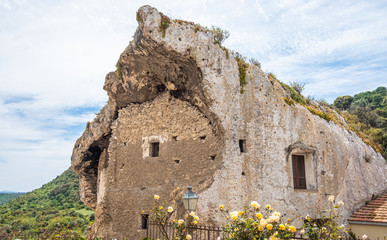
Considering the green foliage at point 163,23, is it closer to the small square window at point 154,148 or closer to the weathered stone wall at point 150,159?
the weathered stone wall at point 150,159

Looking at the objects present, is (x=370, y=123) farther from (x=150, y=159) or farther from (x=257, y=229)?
(x=257, y=229)

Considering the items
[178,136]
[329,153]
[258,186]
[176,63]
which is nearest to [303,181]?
[329,153]

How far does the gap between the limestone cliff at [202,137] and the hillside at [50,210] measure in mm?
11212

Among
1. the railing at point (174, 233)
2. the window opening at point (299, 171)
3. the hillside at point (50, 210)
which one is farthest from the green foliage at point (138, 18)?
the hillside at point (50, 210)

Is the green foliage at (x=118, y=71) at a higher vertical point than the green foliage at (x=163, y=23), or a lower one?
lower

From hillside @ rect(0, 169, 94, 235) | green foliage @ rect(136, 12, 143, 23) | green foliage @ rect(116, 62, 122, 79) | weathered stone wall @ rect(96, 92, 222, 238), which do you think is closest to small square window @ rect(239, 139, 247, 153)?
weathered stone wall @ rect(96, 92, 222, 238)

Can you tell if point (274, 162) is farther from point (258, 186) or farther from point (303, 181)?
point (303, 181)

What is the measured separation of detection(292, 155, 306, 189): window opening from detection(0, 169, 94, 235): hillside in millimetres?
14667

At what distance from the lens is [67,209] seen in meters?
29.6

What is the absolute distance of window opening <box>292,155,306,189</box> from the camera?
12148mm

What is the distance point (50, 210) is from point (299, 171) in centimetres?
2327

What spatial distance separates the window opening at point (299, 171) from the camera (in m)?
12.1

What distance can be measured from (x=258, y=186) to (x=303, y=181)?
Answer: 2742 millimetres

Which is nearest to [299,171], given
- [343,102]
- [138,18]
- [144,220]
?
[144,220]
